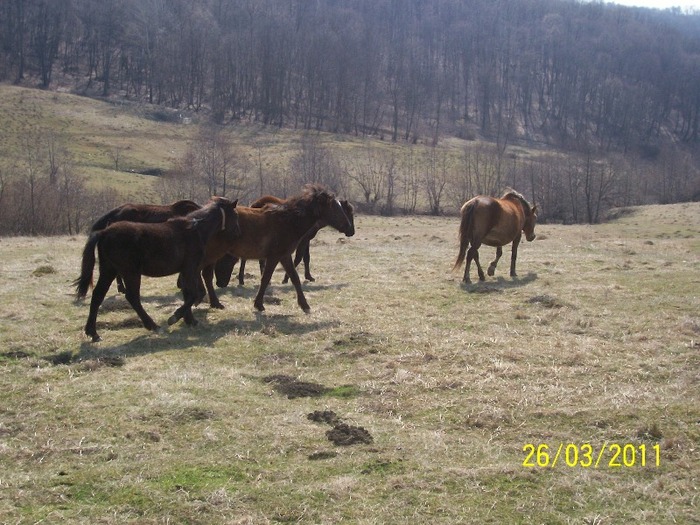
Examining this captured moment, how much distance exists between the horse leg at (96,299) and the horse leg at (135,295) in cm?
25

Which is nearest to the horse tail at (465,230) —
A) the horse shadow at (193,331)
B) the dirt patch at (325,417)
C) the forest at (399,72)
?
the horse shadow at (193,331)

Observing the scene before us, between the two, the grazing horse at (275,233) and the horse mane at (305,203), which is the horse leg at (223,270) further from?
the horse mane at (305,203)

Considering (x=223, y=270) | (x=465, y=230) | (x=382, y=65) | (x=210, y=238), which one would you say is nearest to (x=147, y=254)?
(x=210, y=238)

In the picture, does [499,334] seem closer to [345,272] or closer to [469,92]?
[345,272]

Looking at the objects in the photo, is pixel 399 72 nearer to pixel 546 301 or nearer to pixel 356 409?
pixel 546 301

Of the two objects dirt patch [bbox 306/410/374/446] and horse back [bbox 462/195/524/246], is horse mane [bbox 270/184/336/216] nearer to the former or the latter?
horse back [bbox 462/195/524/246]

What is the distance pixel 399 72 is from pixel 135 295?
104 m

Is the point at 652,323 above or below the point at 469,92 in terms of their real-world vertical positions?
below

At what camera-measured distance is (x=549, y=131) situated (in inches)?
4446

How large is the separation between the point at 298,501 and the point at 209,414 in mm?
1979

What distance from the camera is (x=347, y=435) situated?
6.07m

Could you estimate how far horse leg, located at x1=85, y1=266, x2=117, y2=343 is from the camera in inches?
368

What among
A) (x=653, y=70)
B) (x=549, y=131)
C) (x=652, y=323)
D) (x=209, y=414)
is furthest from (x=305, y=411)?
(x=653, y=70)
